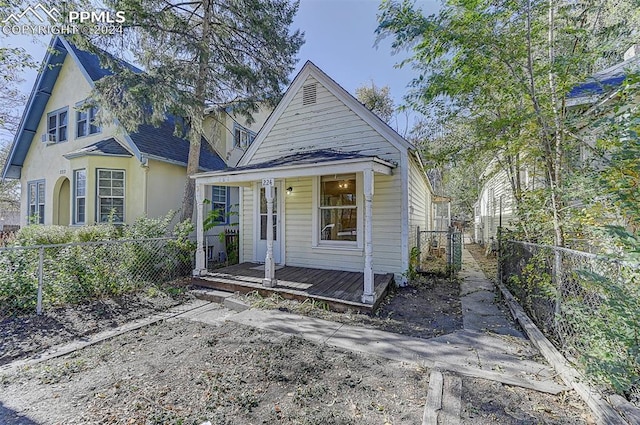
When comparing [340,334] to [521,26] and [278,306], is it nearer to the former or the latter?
[278,306]

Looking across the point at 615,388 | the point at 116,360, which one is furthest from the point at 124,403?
the point at 615,388

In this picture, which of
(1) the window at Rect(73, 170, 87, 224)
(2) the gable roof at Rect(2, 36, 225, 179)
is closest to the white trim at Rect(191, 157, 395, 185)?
(2) the gable roof at Rect(2, 36, 225, 179)

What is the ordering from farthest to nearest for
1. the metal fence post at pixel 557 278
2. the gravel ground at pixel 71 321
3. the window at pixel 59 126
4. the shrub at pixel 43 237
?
1. the window at pixel 59 126
2. the shrub at pixel 43 237
3. the gravel ground at pixel 71 321
4. the metal fence post at pixel 557 278

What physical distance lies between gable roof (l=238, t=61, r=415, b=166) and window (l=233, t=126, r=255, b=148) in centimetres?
498

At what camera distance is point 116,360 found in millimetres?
3449

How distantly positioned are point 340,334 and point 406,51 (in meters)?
5.01

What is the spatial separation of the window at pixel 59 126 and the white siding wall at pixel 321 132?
8441 mm

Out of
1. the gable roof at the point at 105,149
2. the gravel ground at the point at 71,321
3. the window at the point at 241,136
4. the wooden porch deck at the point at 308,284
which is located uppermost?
the window at the point at 241,136

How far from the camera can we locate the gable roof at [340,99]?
259 inches

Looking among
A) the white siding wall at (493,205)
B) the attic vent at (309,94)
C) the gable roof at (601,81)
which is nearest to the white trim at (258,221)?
the attic vent at (309,94)

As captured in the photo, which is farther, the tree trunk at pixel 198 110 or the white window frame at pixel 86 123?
the white window frame at pixel 86 123

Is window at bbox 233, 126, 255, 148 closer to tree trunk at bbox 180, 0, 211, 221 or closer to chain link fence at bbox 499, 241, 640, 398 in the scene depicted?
tree trunk at bbox 180, 0, 211, 221

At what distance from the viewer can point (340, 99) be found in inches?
280

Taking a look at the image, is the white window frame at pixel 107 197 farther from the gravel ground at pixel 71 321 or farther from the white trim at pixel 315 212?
the white trim at pixel 315 212
